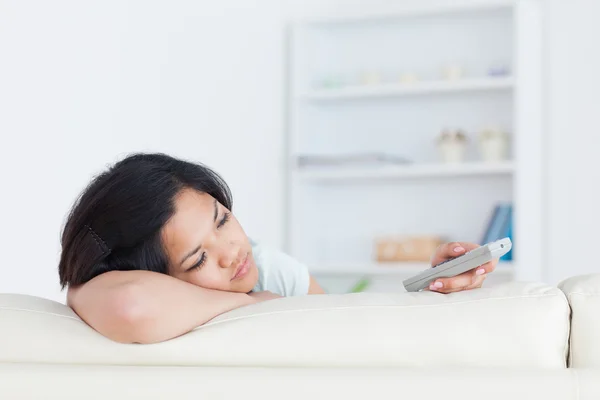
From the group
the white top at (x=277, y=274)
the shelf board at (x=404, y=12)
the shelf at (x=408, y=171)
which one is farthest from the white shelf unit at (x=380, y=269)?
the white top at (x=277, y=274)

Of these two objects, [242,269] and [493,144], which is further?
[493,144]

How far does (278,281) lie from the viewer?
1.93 metres

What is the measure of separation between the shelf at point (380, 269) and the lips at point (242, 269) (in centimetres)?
217

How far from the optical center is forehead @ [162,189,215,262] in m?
1.38

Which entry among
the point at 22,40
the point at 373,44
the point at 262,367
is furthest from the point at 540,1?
the point at 262,367

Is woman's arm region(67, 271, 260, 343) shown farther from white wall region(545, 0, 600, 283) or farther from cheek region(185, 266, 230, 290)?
white wall region(545, 0, 600, 283)

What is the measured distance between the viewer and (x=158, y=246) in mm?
1374

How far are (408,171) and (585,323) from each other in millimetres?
2827

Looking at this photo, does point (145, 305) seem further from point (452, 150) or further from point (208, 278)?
point (452, 150)

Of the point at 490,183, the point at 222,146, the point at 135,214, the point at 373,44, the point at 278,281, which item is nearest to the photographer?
the point at 135,214

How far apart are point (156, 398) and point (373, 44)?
3298mm

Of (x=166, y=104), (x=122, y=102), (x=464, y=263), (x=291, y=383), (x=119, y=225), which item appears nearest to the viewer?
(x=291, y=383)

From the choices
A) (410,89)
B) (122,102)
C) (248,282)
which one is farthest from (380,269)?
(248,282)

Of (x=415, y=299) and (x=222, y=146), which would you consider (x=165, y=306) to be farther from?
(x=222, y=146)
